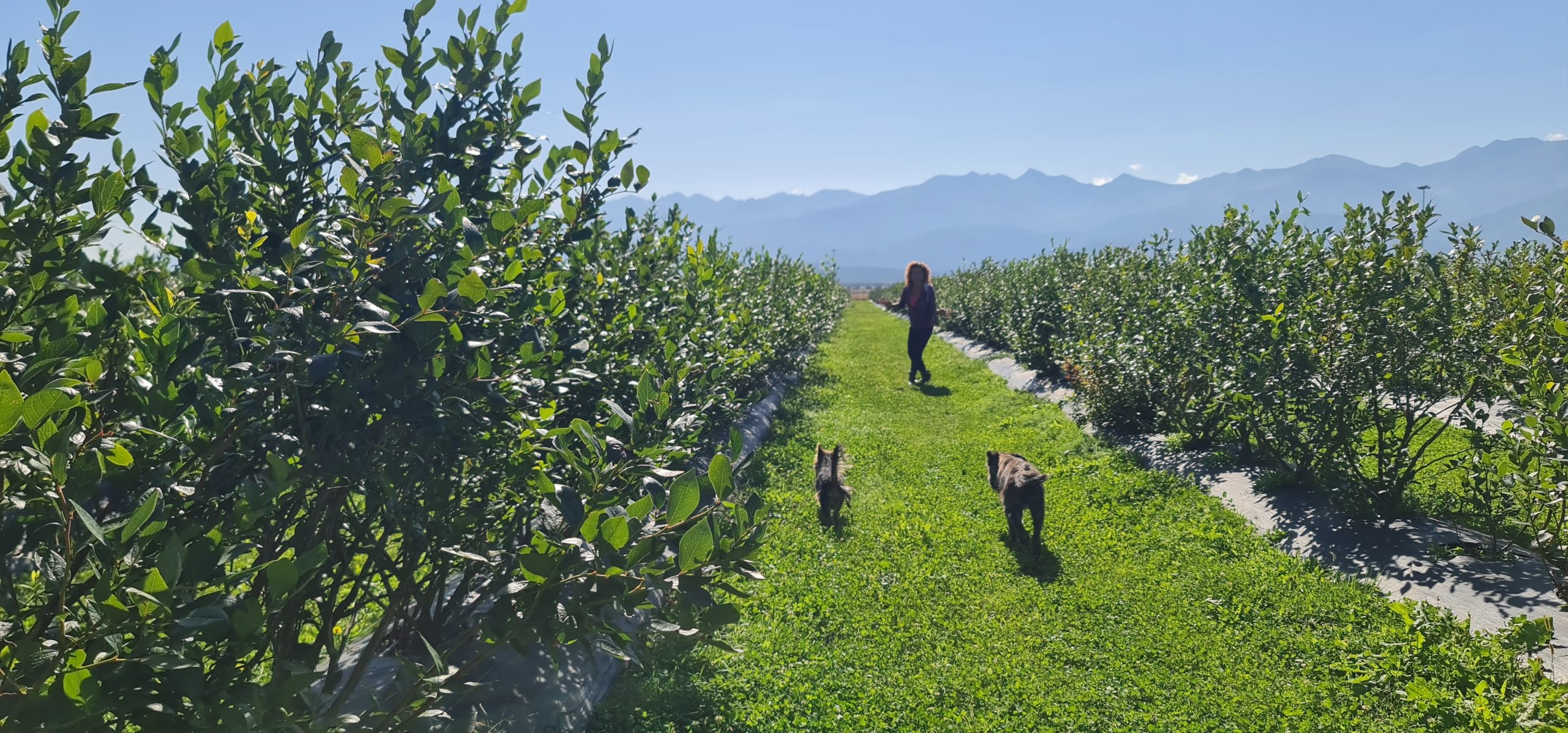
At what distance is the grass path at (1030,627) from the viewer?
407 centimetres

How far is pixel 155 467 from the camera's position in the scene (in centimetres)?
178

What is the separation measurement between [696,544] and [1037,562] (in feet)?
16.8

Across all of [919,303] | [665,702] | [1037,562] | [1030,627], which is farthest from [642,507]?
[919,303]

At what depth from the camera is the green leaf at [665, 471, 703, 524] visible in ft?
5.08

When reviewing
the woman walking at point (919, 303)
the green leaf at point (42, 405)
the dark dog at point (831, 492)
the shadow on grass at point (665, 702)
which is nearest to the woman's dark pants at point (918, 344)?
the woman walking at point (919, 303)

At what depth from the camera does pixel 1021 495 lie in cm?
611

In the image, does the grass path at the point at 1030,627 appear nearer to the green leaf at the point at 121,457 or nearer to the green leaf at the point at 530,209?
the green leaf at the point at 121,457

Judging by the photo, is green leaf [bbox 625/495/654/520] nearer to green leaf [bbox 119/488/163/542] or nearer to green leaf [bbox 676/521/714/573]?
green leaf [bbox 676/521/714/573]

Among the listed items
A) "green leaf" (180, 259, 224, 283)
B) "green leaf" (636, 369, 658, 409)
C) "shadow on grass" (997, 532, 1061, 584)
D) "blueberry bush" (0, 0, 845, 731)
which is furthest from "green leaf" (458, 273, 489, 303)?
"shadow on grass" (997, 532, 1061, 584)

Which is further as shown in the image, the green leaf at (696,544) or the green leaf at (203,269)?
the green leaf at (203,269)

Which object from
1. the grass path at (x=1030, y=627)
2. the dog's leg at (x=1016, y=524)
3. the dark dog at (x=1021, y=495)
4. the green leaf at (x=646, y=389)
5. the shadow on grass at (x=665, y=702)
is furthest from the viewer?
the dog's leg at (x=1016, y=524)

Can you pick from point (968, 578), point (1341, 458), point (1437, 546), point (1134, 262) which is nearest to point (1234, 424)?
point (1341, 458)

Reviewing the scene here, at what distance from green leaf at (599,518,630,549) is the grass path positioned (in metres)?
0.73

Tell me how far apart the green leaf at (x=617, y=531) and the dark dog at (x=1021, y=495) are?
4963 millimetres
